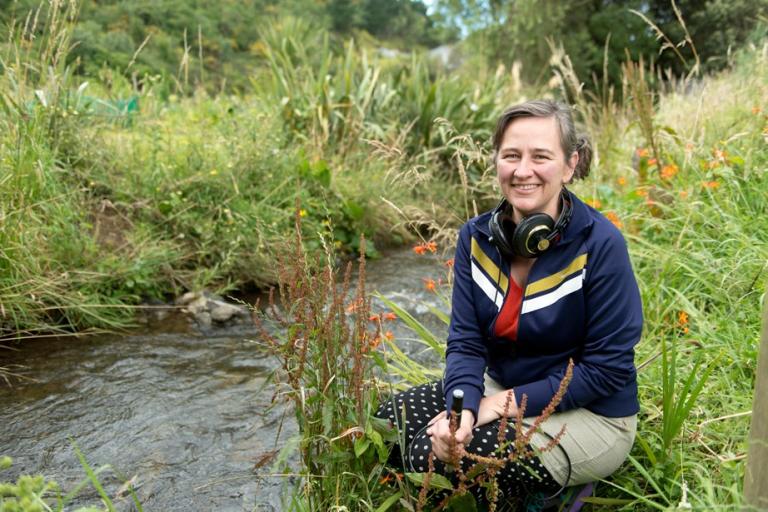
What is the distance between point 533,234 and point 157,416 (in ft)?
6.92

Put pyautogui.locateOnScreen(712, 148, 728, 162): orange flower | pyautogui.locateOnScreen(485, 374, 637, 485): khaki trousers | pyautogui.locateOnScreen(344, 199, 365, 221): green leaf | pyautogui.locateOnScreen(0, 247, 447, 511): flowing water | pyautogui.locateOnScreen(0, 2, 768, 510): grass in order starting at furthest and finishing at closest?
pyautogui.locateOnScreen(344, 199, 365, 221): green leaf
pyautogui.locateOnScreen(712, 148, 728, 162): orange flower
pyautogui.locateOnScreen(0, 247, 447, 511): flowing water
pyautogui.locateOnScreen(0, 2, 768, 510): grass
pyautogui.locateOnScreen(485, 374, 637, 485): khaki trousers

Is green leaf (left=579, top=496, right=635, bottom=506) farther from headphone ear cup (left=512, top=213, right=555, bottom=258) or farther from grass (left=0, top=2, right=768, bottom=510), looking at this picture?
headphone ear cup (left=512, top=213, right=555, bottom=258)

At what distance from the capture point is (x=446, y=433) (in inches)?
69.1

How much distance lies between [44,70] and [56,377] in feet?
6.65

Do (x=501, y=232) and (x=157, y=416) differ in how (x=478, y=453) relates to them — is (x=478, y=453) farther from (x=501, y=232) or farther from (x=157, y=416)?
(x=157, y=416)

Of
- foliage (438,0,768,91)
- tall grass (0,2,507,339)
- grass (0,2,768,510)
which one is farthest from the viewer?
foliage (438,0,768,91)

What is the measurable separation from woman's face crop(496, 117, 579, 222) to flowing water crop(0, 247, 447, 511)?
2.83 ft

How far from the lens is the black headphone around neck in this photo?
1.89m

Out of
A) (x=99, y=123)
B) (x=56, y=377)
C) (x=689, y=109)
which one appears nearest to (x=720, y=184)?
(x=689, y=109)

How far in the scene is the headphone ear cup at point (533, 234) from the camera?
1.89m

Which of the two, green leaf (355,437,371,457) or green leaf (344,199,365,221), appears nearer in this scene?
green leaf (355,437,371,457)

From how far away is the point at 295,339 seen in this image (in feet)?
5.87

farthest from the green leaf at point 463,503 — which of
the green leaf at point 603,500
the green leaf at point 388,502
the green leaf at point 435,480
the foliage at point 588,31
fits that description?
the foliage at point 588,31

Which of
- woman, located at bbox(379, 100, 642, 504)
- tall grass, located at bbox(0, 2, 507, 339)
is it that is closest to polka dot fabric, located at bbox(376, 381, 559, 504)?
woman, located at bbox(379, 100, 642, 504)
